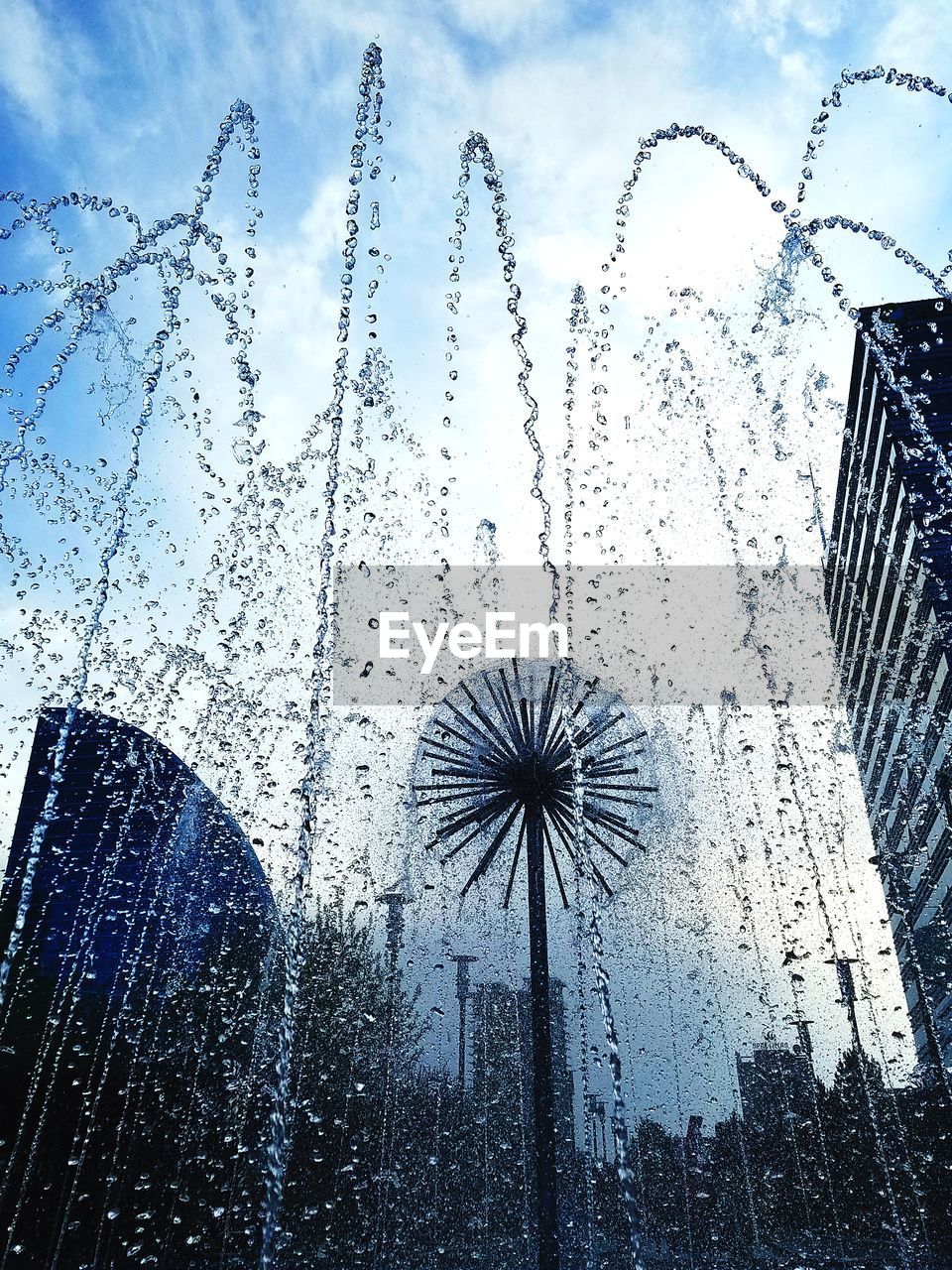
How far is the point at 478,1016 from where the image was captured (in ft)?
97.0

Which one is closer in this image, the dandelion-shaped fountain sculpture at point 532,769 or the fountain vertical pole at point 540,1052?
the fountain vertical pole at point 540,1052

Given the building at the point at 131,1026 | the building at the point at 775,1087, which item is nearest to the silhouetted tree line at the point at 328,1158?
the building at the point at 131,1026

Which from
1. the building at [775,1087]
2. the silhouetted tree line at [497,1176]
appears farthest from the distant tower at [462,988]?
the building at [775,1087]

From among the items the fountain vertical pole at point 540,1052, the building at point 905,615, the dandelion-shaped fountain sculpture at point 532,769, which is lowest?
the fountain vertical pole at point 540,1052

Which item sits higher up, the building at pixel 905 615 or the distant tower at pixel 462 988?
the building at pixel 905 615

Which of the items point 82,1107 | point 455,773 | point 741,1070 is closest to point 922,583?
point 455,773

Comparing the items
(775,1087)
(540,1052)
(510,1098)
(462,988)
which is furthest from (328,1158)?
(775,1087)

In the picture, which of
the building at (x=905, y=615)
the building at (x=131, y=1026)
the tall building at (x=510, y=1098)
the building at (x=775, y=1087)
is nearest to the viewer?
the building at (x=131, y=1026)

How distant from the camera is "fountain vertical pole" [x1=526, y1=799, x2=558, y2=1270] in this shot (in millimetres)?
8211

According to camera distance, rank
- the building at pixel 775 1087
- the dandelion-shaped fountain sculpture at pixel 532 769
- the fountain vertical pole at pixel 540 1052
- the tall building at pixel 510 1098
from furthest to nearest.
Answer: the building at pixel 775 1087 → the tall building at pixel 510 1098 → the dandelion-shaped fountain sculpture at pixel 532 769 → the fountain vertical pole at pixel 540 1052

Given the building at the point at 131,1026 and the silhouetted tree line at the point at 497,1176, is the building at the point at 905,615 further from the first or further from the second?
the building at the point at 131,1026

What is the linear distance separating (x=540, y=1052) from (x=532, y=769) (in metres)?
3.38

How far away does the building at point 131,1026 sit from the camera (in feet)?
56.6

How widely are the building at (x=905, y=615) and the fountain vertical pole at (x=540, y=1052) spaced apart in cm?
1447
